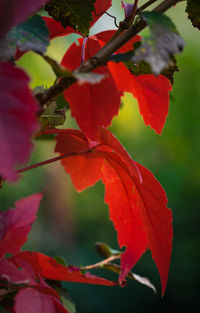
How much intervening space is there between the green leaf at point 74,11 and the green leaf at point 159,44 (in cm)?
6

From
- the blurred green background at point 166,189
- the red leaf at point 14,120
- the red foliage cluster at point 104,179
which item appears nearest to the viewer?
the red leaf at point 14,120

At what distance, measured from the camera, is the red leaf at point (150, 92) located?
319 millimetres

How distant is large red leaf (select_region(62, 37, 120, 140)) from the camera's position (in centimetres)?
31

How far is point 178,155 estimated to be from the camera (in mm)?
1971

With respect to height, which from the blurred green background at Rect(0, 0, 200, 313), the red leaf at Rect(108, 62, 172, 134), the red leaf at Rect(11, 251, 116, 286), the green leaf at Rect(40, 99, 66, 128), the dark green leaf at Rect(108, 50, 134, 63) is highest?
the dark green leaf at Rect(108, 50, 134, 63)

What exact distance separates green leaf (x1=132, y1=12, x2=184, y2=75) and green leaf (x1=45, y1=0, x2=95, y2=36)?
0.06m

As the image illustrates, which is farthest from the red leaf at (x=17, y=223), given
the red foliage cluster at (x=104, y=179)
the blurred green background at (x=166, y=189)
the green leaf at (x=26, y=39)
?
the blurred green background at (x=166, y=189)

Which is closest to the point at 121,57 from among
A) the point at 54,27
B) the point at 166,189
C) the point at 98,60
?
the point at 98,60

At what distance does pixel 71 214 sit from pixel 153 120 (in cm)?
201

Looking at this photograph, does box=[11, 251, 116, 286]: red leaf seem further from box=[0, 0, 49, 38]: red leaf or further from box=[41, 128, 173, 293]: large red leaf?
box=[0, 0, 49, 38]: red leaf

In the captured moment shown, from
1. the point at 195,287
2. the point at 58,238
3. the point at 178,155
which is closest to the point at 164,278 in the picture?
the point at 195,287

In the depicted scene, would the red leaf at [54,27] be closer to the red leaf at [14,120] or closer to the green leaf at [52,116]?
the green leaf at [52,116]

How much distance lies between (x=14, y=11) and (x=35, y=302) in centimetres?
17

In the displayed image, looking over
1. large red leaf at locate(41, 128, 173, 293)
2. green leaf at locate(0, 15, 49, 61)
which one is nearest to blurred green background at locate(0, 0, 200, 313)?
large red leaf at locate(41, 128, 173, 293)
